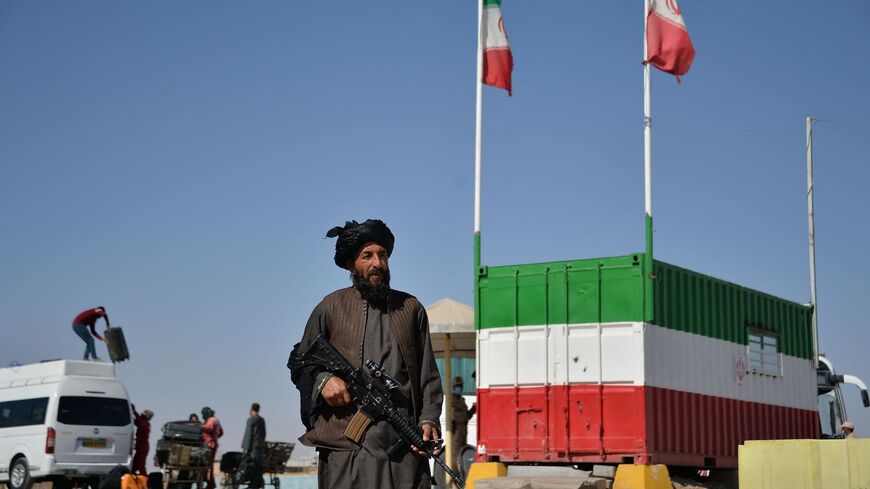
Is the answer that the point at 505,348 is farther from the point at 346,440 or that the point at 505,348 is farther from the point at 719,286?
the point at 346,440

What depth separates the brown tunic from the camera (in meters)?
5.64

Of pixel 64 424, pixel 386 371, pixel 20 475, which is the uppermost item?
pixel 64 424

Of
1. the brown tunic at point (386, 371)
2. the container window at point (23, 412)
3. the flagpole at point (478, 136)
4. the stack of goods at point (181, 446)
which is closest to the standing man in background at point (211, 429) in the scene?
the stack of goods at point (181, 446)

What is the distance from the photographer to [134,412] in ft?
81.1

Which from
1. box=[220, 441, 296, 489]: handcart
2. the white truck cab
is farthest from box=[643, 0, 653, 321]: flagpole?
box=[220, 441, 296, 489]: handcart

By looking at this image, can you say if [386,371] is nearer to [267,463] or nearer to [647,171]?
[647,171]

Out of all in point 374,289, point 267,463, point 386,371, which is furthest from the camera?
point 267,463

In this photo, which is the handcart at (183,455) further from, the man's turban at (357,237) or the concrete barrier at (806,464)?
the man's turban at (357,237)

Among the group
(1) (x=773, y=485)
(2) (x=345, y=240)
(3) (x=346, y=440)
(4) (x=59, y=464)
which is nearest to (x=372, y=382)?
(3) (x=346, y=440)

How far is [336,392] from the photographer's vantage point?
561 cm

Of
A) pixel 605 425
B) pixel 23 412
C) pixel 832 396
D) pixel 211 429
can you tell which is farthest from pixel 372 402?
pixel 23 412

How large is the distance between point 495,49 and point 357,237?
40.8 feet

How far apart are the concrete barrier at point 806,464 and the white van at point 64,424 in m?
16.1

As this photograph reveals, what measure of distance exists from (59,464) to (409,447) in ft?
62.4
